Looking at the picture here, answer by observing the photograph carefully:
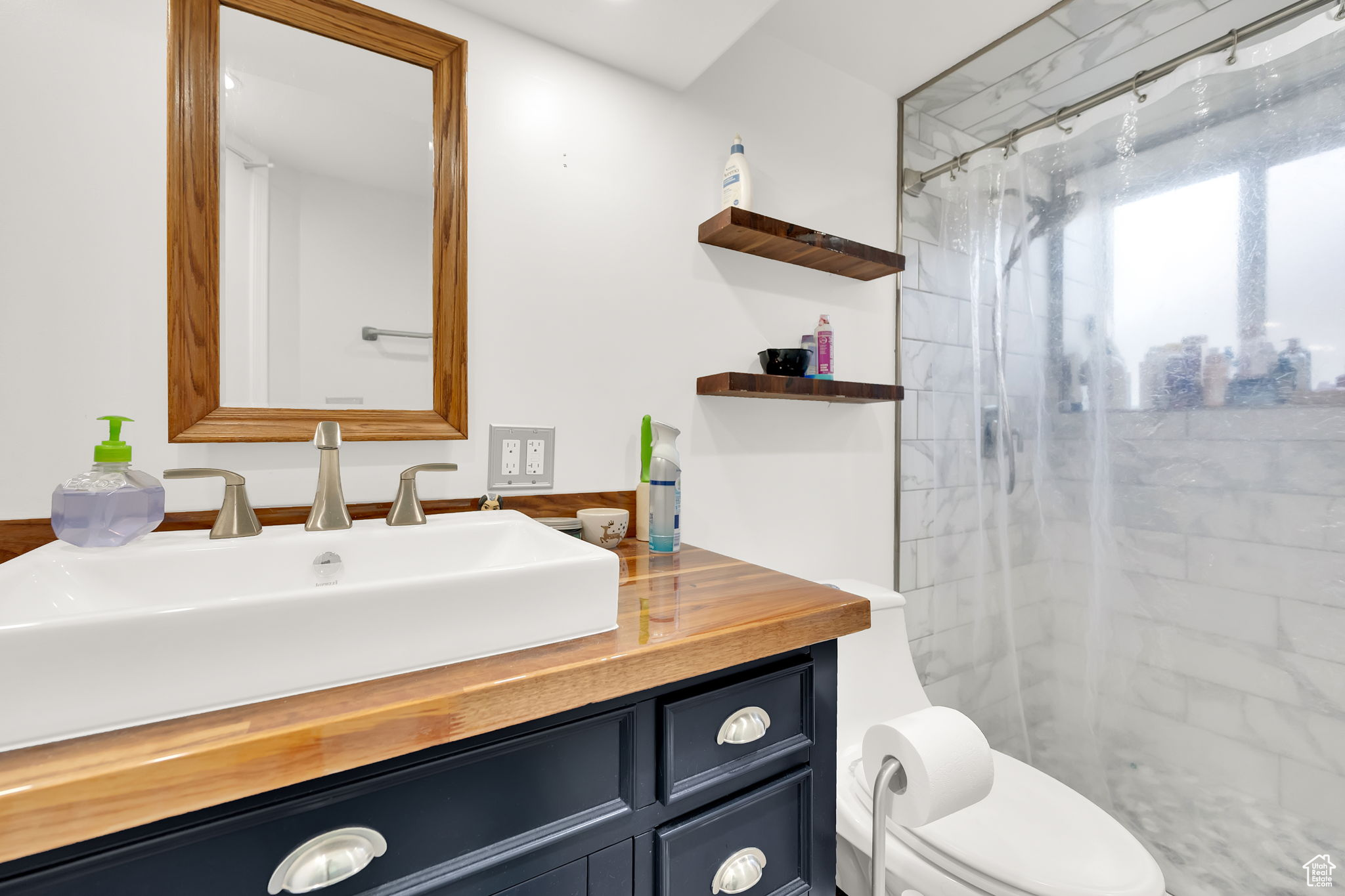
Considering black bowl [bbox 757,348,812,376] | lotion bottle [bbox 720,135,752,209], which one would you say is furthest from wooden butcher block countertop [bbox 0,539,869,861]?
lotion bottle [bbox 720,135,752,209]

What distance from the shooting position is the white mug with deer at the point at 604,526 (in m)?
1.11

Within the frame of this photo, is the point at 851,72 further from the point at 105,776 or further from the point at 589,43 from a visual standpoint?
the point at 105,776

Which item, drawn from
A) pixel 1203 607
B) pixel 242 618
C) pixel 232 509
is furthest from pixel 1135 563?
→ pixel 232 509

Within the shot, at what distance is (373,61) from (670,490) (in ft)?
3.21

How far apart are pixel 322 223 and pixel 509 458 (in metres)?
0.54

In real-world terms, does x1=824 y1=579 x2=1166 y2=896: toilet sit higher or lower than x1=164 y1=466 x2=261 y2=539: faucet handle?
lower

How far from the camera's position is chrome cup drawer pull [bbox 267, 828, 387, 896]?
19.1 inches

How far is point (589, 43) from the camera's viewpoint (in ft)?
3.90

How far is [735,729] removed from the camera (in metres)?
0.72

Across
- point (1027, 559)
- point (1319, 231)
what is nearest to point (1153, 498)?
point (1027, 559)

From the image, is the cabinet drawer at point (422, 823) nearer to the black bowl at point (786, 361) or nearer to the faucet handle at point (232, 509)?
the faucet handle at point (232, 509)

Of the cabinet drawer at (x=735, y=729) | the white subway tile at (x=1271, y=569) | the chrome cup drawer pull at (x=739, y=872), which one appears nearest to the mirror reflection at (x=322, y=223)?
the cabinet drawer at (x=735, y=729)

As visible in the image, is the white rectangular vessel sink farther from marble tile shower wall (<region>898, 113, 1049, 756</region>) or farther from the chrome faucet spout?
marble tile shower wall (<region>898, 113, 1049, 756</region>)

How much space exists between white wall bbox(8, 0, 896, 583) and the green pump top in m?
0.11
